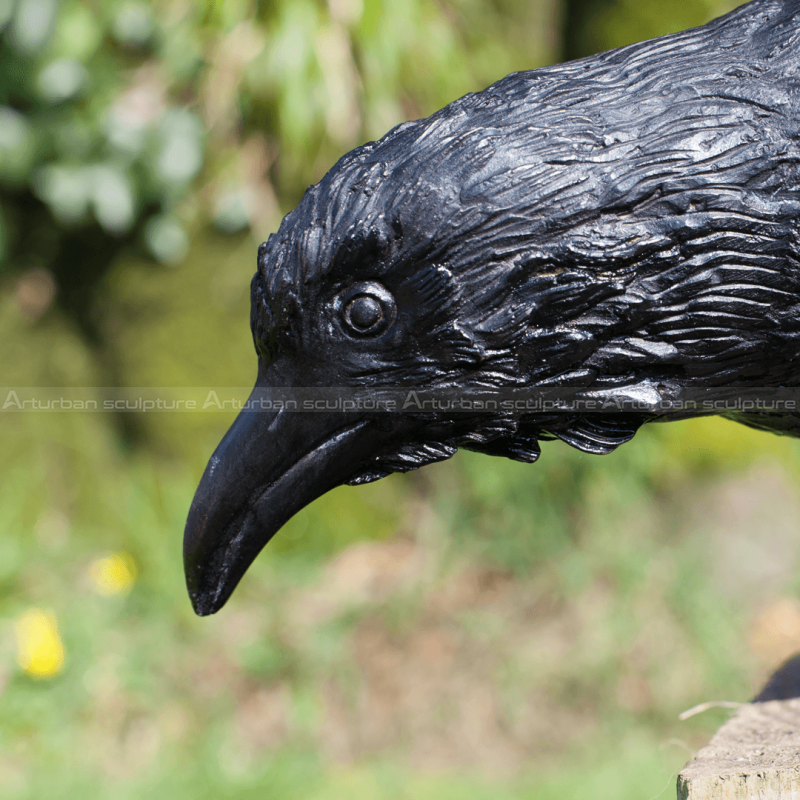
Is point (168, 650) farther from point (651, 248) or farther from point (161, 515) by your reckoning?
point (651, 248)

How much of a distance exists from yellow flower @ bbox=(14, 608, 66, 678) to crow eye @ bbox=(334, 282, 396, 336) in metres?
2.23

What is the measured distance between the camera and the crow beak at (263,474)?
1.12 metres

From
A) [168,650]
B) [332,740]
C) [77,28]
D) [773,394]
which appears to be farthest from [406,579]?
[77,28]

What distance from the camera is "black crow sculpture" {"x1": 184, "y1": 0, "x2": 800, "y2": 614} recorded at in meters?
1.01

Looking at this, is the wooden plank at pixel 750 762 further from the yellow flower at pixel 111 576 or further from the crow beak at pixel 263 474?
the yellow flower at pixel 111 576

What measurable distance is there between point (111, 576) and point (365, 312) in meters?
2.42

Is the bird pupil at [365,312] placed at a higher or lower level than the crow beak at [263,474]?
higher

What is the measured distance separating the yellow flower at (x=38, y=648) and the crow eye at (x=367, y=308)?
87.8 inches

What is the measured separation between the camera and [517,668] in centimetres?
294

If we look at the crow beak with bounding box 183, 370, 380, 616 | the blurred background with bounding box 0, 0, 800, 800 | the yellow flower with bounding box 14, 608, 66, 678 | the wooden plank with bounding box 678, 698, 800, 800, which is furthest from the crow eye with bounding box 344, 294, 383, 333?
the yellow flower with bounding box 14, 608, 66, 678

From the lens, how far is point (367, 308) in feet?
3.42

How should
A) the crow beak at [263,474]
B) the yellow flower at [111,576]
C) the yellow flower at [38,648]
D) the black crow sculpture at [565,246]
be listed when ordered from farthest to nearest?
1. the yellow flower at [111,576]
2. the yellow flower at [38,648]
3. the crow beak at [263,474]
4. the black crow sculpture at [565,246]

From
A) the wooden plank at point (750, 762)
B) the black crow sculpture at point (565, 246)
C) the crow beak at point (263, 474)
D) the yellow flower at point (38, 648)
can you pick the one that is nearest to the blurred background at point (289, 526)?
the yellow flower at point (38, 648)

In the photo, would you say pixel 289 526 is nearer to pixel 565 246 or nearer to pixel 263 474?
pixel 263 474
